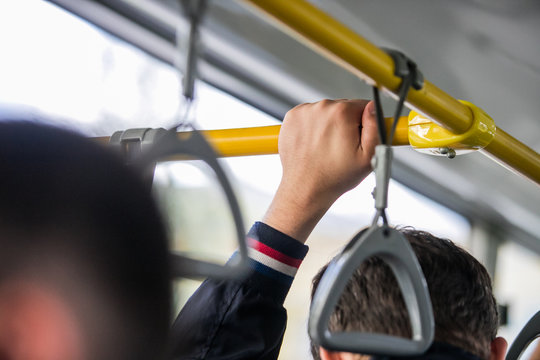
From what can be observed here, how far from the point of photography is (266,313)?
0.73 metres

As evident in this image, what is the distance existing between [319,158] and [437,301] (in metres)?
0.20

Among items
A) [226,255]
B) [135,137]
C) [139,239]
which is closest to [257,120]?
[135,137]

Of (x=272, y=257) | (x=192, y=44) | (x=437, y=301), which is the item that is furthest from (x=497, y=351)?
(x=192, y=44)

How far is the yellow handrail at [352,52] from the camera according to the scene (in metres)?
0.45

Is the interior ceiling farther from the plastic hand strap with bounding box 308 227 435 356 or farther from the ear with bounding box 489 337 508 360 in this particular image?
the plastic hand strap with bounding box 308 227 435 356

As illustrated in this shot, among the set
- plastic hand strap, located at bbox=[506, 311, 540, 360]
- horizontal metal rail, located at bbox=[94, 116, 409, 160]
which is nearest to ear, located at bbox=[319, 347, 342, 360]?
horizontal metal rail, located at bbox=[94, 116, 409, 160]

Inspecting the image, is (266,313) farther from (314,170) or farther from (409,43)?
(409,43)

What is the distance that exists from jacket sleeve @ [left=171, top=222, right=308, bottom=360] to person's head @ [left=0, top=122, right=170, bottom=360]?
1.40ft

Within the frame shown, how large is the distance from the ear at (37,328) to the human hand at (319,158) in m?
0.43

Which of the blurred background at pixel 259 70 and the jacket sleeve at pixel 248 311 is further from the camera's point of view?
the blurred background at pixel 259 70

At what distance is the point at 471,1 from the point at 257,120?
2.50ft

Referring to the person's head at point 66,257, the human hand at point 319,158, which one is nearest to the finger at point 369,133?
the human hand at point 319,158

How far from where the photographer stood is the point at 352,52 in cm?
49

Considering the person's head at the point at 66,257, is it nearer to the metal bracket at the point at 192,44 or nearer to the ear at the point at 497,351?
the metal bracket at the point at 192,44
